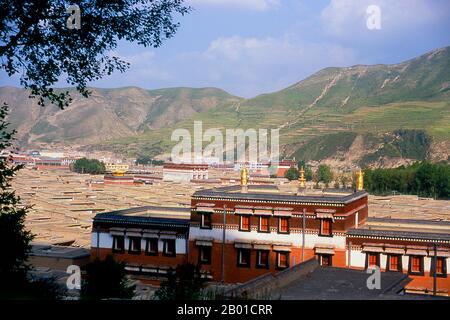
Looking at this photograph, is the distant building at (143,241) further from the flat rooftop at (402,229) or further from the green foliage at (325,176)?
the green foliage at (325,176)

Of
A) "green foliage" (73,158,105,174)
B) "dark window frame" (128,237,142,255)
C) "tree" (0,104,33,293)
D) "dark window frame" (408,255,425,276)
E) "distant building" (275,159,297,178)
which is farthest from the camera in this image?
"green foliage" (73,158,105,174)

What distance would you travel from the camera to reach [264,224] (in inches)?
1033

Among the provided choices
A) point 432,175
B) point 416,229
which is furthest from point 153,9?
point 432,175

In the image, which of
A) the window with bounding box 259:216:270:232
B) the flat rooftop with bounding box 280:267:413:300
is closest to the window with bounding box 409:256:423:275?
the window with bounding box 259:216:270:232

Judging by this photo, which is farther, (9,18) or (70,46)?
(70,46)

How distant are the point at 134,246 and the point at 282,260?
25.3 feet

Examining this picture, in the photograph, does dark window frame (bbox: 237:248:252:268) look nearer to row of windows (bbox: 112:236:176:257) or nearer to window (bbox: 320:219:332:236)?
row of windows (bbox: 112:236:176:257)

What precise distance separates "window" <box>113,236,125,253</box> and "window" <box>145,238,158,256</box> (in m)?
1.34

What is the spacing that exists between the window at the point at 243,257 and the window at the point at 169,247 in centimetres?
350

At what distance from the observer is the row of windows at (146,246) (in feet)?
90.7

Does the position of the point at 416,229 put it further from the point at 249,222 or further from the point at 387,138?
the point at 387,138

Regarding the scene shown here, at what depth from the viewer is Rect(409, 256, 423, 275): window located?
23.7m
